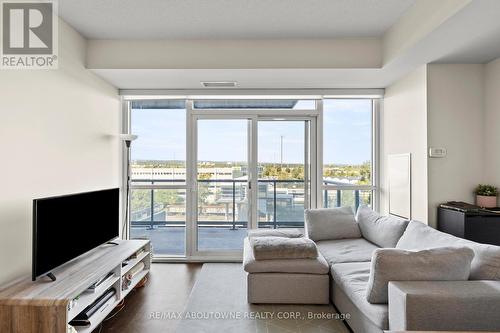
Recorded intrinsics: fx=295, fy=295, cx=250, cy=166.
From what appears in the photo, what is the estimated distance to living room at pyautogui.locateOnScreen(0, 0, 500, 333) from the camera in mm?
2072

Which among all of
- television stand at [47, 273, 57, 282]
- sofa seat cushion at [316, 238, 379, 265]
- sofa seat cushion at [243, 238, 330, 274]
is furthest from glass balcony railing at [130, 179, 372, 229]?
television stand at [47, 273, 57, 282]

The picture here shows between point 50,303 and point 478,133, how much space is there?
4149mm

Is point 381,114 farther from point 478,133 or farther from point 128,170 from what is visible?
point 128,170

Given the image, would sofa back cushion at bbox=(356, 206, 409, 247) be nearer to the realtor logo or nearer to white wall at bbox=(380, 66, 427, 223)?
white wall at bbox=(380, 66, 427, 223)

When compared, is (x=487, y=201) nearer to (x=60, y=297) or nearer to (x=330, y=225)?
(x=330, y=225)

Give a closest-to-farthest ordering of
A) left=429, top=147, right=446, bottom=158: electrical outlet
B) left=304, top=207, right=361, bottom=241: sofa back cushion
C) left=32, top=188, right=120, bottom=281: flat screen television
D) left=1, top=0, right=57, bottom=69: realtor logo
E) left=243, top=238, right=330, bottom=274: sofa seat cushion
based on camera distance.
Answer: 1. left=32, top=188, right=120, bottom=281: flat screen television
2. left=1, top=0, right=57, bottom=69: realtor logo
3. left=243, top=238, right=330, bottom=274: sofa seat cushion
4. left=429, top=147, right=446, bottom=158: electrical outlet
5. left=304, top=207, right=361, bottom=241: sofa back cushion

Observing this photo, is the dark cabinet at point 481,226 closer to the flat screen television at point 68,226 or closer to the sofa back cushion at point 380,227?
the sofa back cushion at point 380,227

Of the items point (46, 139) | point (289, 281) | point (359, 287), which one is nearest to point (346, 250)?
point (289, 281)

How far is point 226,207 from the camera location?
4223mm

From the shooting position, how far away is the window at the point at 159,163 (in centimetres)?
420

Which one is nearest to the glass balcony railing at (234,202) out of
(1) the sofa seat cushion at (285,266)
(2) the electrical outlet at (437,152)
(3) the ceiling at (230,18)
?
(2) the electrical outlet at (437,152)

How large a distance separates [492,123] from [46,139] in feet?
14.3

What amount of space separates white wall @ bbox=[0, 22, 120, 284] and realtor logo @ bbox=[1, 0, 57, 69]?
0.08 m

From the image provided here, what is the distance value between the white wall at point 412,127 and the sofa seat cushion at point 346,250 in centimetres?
73
